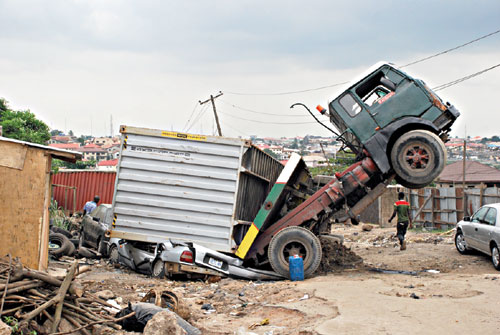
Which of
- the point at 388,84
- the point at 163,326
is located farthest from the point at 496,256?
the point at 163,326

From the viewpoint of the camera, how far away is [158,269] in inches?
396

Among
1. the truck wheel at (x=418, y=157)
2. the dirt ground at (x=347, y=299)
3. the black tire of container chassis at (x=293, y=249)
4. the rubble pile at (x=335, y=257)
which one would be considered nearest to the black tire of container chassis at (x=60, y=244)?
the dirt ground at (x=347, y=299)

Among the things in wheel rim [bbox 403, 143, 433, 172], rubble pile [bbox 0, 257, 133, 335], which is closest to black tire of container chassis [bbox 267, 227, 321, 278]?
wheel rim [bbox 403, 143, 433, 172]

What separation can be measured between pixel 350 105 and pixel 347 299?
4.13 meters

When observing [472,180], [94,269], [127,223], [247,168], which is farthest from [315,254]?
[472,180]

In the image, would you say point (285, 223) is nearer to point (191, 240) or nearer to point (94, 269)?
point (191, 240)

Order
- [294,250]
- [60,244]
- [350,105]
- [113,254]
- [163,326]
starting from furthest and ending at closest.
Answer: [60,244]
[113,254]
[350,105]
[294,250]
[163,326]

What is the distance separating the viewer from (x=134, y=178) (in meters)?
9.88

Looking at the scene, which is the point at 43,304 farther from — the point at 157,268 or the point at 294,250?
the point at 294,250

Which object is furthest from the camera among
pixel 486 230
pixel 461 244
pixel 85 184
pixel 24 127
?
pixel 85 184

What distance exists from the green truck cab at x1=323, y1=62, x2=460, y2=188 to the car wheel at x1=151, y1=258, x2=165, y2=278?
14.1ft

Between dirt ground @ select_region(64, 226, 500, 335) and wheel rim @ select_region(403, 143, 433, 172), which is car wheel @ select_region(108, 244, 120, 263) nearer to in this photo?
dirt ground @ select_region(64, 226, 500, 335)

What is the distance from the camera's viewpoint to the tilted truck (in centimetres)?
970

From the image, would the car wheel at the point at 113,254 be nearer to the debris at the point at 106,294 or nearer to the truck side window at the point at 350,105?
the debris at the point at 106,294
